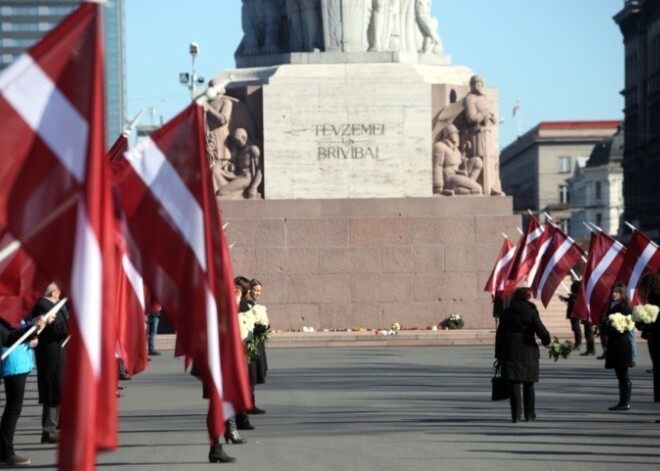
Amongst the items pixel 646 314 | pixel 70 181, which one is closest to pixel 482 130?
pixel 646 314

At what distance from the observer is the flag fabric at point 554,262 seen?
105 ft

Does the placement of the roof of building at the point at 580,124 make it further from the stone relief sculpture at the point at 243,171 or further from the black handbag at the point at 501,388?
the black handbag at the point at 501,388

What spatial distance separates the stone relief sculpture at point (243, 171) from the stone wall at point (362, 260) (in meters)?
0.52

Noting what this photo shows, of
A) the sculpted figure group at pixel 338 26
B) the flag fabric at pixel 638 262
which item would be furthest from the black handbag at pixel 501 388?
the sculpted figure group at pixel 338 26

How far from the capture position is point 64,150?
9438 mm

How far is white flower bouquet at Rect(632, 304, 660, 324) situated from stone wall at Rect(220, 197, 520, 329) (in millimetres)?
16365

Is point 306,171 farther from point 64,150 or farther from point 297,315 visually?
point 64,150

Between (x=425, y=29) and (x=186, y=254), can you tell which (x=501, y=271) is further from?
(x=186, y=254)

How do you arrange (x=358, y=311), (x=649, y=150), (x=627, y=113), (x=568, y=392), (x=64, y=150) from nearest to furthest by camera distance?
(x=64, y=150) → (x=568, y=392) → (x=358, y=311) → (x=649, y=150) → (x=627, y=113)

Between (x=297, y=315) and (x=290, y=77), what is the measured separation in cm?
459

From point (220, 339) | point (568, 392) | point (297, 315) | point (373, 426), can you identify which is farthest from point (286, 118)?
point (220, 339)

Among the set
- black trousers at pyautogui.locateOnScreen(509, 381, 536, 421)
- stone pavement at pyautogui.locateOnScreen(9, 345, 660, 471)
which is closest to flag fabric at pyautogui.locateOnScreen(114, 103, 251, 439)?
stone pavement at pyautogui.locateOnScreen(9, 345, 660, 471)

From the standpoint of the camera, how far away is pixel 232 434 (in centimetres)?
1834

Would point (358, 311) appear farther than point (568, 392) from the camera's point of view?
Yes
